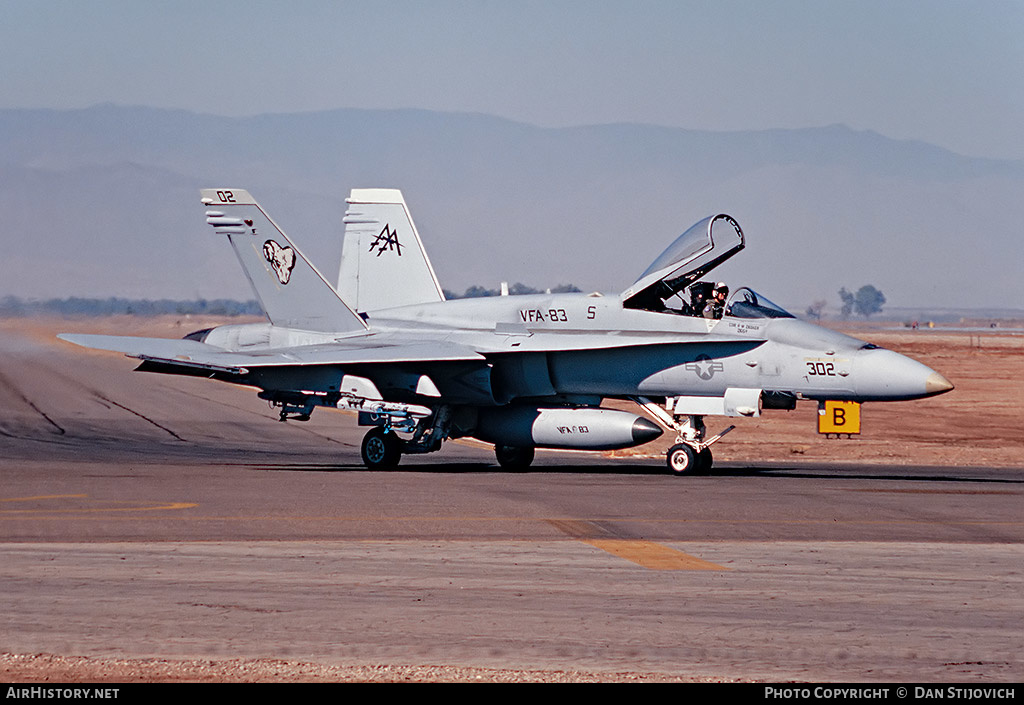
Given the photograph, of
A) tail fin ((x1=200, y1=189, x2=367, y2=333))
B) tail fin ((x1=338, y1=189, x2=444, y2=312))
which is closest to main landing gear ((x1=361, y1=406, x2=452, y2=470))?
tail fin ((x1=200, y1=189, x2=367, y2=333))

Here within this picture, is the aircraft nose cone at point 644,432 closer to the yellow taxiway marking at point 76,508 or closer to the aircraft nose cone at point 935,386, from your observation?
the aircraft nose cone at point 935,386

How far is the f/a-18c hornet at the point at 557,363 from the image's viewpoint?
19.1m

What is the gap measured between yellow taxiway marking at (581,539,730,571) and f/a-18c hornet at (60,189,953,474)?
722 centimetres

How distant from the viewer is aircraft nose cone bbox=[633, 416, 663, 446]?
1925cm

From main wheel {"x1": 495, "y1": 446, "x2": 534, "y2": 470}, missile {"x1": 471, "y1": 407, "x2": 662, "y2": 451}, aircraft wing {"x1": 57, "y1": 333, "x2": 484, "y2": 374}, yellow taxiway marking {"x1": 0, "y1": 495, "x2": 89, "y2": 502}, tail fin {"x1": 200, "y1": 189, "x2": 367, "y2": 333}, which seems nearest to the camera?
yellow taxiway marking {"x1": 0, "y1": 495, "x2": 89, "y2": 502}

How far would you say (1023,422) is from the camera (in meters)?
33.3

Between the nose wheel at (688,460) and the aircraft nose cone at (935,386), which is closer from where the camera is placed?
the aircraft nose cone at (935,386)

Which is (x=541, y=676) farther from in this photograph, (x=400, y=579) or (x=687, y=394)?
(x=687, y=394)

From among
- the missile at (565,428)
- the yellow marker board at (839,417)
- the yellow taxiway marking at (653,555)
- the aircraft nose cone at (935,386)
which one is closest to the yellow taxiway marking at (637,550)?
the yellow taxiway marking at (653,555)

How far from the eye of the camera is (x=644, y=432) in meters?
19.3

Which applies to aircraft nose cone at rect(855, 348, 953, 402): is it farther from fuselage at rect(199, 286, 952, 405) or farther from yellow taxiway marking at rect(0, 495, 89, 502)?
yellow taxiway marking at rect(0, 495, 89, 502)

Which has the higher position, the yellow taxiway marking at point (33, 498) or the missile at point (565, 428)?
the missile at point (565, 428)

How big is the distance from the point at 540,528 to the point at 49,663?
669cm

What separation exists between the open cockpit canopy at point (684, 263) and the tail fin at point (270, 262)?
5457 millimetres
